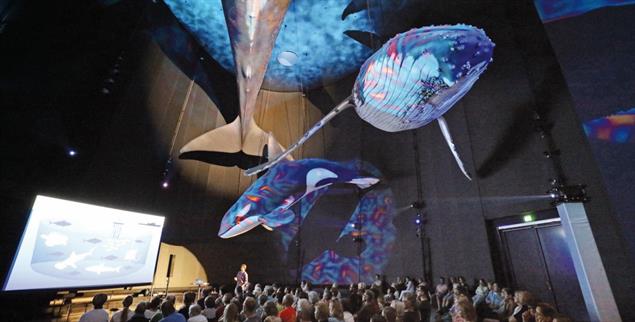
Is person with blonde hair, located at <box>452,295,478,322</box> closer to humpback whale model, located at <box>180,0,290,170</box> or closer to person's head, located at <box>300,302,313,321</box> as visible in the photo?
person's head, located at <box>300,302,313,321</box>

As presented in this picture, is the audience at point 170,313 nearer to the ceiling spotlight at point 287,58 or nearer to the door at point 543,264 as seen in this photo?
the door at point 543,264

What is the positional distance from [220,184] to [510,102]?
9018 mm

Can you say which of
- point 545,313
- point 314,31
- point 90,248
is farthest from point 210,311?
point 314,31

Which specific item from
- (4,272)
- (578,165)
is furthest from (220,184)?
(578,165)

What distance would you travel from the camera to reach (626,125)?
426cm

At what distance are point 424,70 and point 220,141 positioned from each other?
24.6ft

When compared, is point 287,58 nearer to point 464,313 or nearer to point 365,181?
point 365,181

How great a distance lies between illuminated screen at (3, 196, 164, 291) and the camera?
4750 mm

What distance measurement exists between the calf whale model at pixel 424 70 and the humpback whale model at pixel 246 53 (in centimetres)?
262

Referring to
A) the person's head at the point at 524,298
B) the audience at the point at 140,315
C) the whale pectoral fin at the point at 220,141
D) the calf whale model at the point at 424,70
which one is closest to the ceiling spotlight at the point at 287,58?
the whale pectoral fin at the point at 220,141

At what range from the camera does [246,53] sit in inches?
239

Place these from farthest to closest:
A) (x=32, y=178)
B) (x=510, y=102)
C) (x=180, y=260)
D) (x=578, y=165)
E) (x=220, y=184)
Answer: (x=220, y=184) → (x=180, y=260) → (x=510, y=102) → (x=578, y=165) → (x=32, y=178)

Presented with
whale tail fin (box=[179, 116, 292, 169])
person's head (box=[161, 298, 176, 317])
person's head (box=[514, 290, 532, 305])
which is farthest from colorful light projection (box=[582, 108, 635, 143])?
whale tail fin (box=[179, 116, 292, 169])

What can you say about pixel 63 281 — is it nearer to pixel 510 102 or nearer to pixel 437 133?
pixel 437 133
